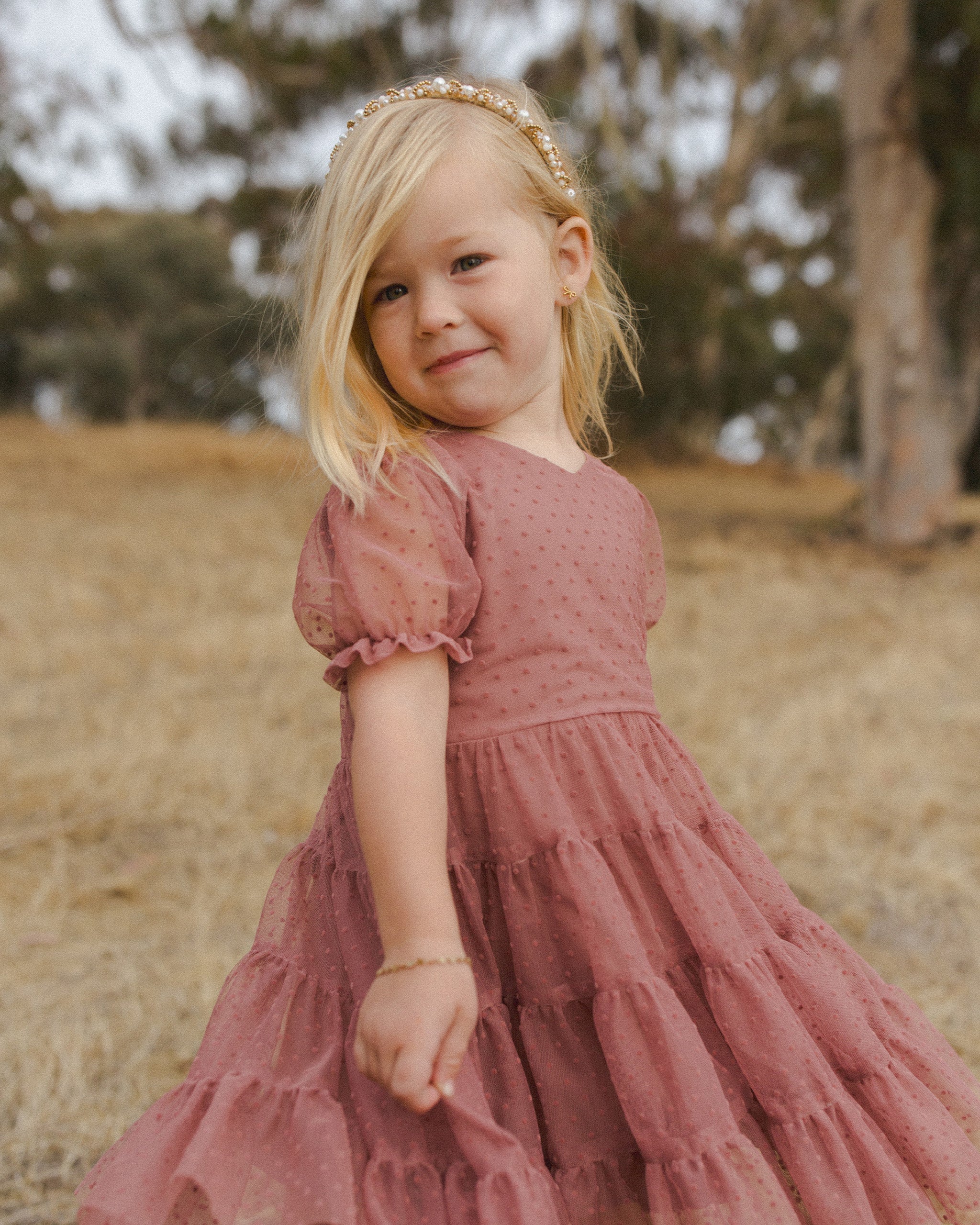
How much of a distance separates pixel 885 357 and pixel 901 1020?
5685mm

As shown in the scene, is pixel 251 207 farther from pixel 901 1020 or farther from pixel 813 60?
pixel 901 1020

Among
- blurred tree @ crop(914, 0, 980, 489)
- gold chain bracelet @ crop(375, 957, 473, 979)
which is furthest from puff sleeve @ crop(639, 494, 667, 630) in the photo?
blurred tree @ crop(914, 0, 980, 489)

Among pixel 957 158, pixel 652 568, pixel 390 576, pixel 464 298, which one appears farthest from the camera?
pixel 957 158

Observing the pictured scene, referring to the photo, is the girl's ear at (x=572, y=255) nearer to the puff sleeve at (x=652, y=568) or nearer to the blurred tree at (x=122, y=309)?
the puff sleeve at (x=652, y=568)

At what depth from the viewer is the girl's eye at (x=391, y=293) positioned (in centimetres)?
109

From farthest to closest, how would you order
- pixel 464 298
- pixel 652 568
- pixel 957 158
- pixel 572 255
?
pixel 957 158, pixel 652 568, pixel 572 255, pixel 464 298

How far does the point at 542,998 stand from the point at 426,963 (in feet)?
0.61

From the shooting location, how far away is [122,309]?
1373cm

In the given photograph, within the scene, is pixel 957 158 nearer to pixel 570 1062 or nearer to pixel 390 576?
pixel 390 576

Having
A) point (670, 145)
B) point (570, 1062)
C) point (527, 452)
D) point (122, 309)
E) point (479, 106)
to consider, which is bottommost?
point (570, 1062)

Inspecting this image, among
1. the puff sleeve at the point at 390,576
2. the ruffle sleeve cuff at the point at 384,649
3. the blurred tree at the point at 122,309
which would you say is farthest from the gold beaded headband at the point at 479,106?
the blurred tree at the point at 122,309

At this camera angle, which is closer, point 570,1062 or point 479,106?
point 570,1062

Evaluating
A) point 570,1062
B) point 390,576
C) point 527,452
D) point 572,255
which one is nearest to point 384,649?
point 390,576

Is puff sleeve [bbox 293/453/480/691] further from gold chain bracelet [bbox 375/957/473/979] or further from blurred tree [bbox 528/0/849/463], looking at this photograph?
blurred tree [bbox 528/0/849/463]
